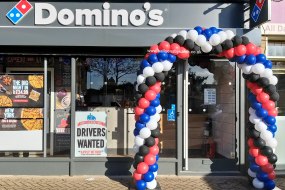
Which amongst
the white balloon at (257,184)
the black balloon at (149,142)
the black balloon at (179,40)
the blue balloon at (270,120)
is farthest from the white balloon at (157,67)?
the white balloon at (257,184)

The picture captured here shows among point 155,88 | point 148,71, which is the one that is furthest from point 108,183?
point 148,71

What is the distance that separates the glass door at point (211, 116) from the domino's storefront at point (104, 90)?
2 cm

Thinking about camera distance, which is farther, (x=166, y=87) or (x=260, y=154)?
(x=166, y=87)

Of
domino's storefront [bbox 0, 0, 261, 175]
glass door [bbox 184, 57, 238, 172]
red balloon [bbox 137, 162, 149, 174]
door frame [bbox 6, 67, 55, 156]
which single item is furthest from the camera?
door frame [bbox 6, 67, 55, 156]

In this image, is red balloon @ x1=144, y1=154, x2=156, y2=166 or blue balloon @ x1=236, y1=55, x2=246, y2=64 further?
blue balloon @ x1=236, y1=55, x2=246, y2=64

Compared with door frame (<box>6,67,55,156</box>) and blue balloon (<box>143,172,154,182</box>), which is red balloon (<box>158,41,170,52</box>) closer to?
blue balloon (<box>143,172,154,182</box>)

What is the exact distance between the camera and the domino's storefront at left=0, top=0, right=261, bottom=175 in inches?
293

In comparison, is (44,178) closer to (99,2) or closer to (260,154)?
(99,2)

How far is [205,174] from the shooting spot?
758 cm

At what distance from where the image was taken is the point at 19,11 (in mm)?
7469

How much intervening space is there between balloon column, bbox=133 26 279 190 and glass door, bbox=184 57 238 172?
105 cm

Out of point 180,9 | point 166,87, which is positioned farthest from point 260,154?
point 180,9

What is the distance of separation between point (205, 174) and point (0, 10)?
5.20 metres

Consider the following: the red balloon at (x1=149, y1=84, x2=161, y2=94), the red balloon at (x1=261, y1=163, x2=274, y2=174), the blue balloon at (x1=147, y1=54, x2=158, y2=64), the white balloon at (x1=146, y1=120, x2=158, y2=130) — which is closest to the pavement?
the red balloon at (x1=261, y1=163, x2=274, y2=174)
